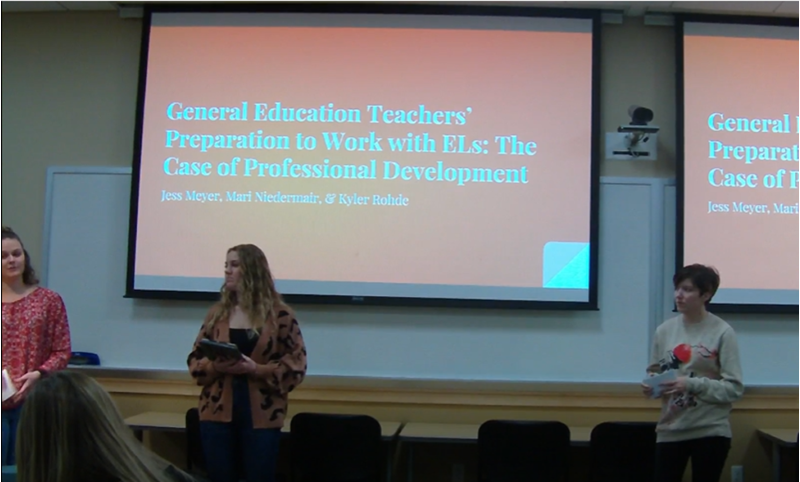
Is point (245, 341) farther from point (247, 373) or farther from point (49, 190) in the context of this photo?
point (49, 190)

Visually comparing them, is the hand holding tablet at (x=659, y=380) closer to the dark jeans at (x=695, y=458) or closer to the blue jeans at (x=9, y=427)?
the dark jeans at (x=695, y=458)

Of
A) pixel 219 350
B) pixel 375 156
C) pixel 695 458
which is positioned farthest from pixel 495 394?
pixel 219 350

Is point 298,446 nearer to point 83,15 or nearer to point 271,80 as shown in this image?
point 271,80

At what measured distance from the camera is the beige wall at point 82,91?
170 inches

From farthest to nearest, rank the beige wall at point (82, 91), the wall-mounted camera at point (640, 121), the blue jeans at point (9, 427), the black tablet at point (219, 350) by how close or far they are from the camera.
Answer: the beige wall at point (82, 91), the wall-mounted camera at point (640, 121), the blue jeans at point (9, 427), the black tablet at point (219, 350)

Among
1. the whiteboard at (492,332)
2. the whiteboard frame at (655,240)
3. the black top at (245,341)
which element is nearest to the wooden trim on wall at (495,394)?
the whiteboard at (492,332)

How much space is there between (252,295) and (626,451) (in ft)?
6.71

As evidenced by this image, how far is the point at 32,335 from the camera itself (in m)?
2.93

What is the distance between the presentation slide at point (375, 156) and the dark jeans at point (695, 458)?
4.63 feet

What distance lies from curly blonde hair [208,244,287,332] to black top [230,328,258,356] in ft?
0.11

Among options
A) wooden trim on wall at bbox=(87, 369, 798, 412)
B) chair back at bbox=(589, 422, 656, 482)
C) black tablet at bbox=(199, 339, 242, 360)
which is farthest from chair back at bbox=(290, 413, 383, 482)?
chair back at bbox=(589, 422, 656, 482)

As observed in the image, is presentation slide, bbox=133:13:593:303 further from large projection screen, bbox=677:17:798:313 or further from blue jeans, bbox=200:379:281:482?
blue jeans, bbox=200:379:281:482

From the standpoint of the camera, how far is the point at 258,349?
286 centimetres

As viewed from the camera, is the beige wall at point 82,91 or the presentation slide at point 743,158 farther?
the beige wall at point 82,91
